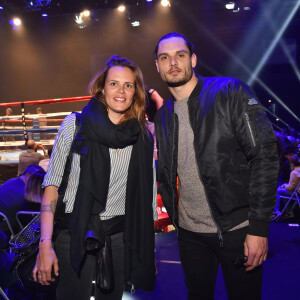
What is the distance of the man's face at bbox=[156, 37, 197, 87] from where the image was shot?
6.15ft

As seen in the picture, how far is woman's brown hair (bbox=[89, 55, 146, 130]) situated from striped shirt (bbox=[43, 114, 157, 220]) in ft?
0.74

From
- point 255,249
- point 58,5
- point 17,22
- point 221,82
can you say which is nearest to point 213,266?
point 255,249

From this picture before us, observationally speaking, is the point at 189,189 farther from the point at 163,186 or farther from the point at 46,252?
the point at 46,252

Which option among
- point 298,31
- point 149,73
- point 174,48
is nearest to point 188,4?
point 149,73

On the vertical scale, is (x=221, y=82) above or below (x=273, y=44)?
below

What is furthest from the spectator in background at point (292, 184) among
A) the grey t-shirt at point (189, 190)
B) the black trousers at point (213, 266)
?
the grey t-shirt at point (189, 190)

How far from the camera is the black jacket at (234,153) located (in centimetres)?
158

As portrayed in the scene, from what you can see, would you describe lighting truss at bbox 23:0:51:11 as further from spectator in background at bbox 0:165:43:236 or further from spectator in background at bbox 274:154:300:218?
spectator in background at bbox 274:154:300:218

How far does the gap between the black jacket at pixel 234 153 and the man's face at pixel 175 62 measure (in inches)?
5.3

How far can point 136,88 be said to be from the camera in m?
1.99

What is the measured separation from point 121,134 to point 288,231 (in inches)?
169

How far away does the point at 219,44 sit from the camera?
1305 centimetres

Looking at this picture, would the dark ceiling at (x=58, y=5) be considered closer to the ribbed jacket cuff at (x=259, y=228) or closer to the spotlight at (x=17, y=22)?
the spotlight at (x=17, y=22)

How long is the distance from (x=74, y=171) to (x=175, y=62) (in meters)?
0.89
